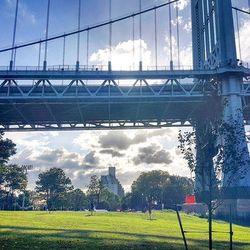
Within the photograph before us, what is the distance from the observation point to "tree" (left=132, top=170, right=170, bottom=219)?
419ft

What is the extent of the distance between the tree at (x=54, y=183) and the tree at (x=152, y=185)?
952 inches

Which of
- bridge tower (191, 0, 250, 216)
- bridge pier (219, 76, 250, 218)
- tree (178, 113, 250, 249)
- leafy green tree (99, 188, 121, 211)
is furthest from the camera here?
leafy green tree (99, 188, 121, 211)

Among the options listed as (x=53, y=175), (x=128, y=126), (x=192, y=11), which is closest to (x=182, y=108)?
(x=128, y=126)

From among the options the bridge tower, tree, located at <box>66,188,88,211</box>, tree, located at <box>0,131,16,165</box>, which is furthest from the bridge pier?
tree, located at <box>66,188,88,211</box>

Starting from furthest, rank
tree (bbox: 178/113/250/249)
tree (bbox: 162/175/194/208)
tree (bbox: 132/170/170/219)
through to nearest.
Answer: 1. tree (bbox: 132/170/170/219)
2. tree (bbox: 162/175/194/208)
3. tree (bbox: 178/113/250/249)

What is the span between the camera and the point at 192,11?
2586 inches

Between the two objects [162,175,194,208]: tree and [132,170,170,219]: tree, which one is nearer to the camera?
[162,175,194,208]: tree

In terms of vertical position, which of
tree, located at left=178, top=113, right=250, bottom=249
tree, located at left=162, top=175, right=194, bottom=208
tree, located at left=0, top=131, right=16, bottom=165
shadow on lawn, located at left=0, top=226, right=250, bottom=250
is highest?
tree, located at left=0, top=131, right=16, bottom=165

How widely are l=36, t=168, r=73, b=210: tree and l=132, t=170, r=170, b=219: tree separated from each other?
79.3 feet

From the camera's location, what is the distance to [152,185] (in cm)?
13050

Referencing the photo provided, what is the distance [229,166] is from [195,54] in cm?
4943

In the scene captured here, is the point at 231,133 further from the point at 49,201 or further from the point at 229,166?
the point at 49,201

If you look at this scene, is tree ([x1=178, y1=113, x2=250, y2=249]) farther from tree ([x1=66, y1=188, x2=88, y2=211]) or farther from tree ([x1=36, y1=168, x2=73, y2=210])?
tree ([x1=66, y1=188, x2=88, y2=211])

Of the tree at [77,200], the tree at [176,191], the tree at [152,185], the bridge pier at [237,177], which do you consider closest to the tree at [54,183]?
the tree at [77,200]
